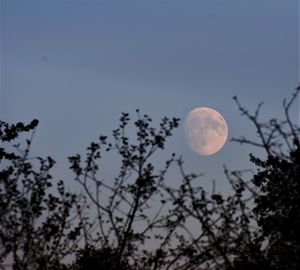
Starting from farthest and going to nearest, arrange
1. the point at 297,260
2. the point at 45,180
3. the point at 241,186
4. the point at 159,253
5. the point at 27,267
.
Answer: the point at 45,180 < the point at 27,267 < the point at 159,253 < the point at 241,186 < the point at 297,260

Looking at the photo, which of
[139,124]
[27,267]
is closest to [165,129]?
[139,124]

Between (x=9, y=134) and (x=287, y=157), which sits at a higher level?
(x=9, y=134)

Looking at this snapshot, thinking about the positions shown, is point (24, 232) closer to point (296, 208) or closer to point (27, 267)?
point (27, 267)

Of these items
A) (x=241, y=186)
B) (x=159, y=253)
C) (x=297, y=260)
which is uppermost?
(x=241, y=186)

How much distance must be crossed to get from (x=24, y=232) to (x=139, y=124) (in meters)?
3.70

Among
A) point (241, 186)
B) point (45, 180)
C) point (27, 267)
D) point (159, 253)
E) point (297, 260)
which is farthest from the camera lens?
point (45, 180)

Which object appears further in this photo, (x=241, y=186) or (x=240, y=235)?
(x=241, y=186)

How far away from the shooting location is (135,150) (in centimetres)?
1210

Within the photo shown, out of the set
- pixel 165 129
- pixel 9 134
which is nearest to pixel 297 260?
pixel 165 129

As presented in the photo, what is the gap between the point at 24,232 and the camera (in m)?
11.8

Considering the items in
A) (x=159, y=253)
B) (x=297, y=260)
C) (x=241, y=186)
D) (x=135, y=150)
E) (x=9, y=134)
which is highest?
(x=9, y=134)

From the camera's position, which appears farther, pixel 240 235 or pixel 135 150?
pixel 135 150

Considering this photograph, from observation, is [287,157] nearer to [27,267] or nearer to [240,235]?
[240,235]

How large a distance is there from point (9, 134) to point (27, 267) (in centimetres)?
706
